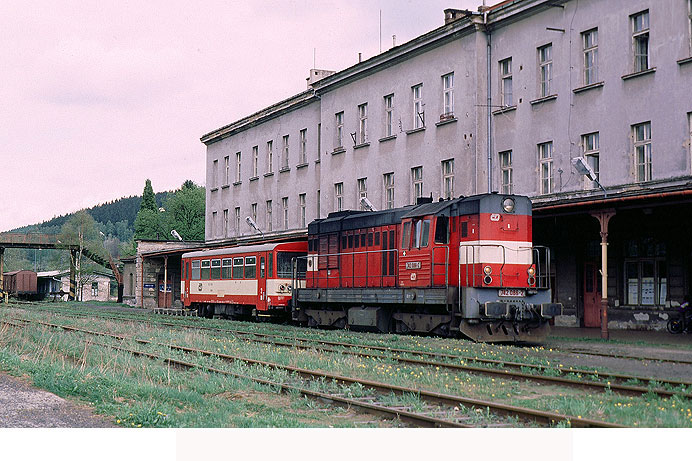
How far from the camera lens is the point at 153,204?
117 m

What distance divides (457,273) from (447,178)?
12.1 metres

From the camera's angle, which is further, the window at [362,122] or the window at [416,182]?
the window at [362,122]

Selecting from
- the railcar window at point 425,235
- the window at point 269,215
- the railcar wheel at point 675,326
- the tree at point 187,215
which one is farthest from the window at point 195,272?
the tree at point 187,215

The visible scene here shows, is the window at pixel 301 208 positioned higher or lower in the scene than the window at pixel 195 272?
higher

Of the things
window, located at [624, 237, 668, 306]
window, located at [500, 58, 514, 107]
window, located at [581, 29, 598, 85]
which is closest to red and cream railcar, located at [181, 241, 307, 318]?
window, located at [500, 58, 514, 107]

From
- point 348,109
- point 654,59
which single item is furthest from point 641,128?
point 348,109

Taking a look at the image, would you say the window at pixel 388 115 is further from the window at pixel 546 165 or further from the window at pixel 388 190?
the window at pixel 546 165

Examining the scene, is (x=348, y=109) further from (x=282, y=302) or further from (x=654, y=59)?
(x=654, y=59)

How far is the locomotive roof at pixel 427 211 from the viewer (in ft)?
71.4

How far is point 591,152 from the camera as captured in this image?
1098 inches

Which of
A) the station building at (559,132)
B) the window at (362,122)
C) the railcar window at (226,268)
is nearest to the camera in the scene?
the station building at (559,132)

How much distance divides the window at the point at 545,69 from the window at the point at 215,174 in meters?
31.2

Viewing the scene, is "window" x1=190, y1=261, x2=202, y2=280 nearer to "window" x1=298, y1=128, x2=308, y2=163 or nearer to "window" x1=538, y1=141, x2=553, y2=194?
"window" x1=298, y1=128, x2=308, y2=163

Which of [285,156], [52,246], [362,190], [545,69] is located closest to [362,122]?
[362,190]
